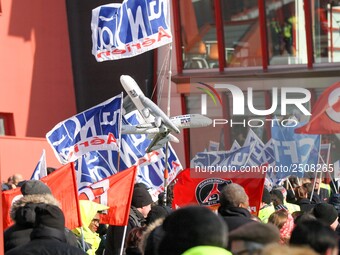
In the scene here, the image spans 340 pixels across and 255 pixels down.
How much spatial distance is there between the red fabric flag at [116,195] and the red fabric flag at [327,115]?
4.52m

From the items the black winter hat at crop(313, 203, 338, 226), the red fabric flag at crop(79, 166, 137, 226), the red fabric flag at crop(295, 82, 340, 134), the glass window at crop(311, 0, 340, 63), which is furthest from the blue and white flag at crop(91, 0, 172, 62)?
the glass window at crop(311, 0, 340, 63)

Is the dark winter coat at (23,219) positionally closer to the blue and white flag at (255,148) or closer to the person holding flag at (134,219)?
the person holding flag at (134,219)

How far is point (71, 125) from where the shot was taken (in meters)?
13.0

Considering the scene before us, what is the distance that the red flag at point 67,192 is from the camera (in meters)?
9.03

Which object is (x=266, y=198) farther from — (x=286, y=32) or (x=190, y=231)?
(x=286, y=32)

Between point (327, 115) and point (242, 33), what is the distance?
36.7ft

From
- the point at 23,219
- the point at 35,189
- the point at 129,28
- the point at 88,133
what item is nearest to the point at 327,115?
the point at 88,133

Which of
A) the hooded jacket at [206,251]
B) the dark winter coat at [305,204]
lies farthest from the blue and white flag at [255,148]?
the hooded jacket at [206,251]

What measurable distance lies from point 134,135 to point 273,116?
1.99m

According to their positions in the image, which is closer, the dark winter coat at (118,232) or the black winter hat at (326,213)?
the black winter hat at (326,213)

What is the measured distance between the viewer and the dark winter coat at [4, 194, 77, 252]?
7.17 metres

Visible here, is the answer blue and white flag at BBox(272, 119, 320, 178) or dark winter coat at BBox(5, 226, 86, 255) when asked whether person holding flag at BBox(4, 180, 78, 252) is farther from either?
blue and white flag at BBox(272, 119, 320, 178)

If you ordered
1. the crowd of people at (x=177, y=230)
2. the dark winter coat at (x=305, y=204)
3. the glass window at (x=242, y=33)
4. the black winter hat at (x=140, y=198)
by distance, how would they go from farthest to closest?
1. the glass window at (x=242, y=33)
2. the dark winter coat at (x=305, y=204)
3. the black winter hat at (x=140, y=198)
4. the crowd of people at (x=177, y=230)

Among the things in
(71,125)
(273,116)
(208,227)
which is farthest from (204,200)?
(208,227)
